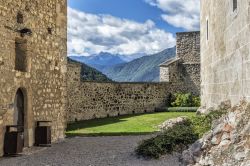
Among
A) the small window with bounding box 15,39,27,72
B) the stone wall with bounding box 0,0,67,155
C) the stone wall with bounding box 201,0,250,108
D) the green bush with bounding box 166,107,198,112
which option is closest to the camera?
the stone wall with bounding box 201,0,250,108

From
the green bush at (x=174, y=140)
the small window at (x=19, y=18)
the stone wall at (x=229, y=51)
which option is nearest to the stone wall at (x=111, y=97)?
the stone wall at (x=229, y=51)

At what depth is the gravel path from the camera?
10.0 metres

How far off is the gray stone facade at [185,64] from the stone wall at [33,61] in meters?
17.4

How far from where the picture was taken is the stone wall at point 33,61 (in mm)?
11352

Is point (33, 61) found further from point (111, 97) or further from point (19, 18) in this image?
point (111, 97)

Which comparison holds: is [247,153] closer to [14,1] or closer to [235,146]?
→ [235,146]

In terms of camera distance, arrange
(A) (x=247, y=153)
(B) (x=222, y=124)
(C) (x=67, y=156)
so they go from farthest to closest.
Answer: (C) (x=67, y=156) → (B) (x=222, y=124) → (A) (x=247, y=153)

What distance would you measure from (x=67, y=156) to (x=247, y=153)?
18.4 ft

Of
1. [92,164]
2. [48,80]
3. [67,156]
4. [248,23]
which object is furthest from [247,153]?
[48,80]

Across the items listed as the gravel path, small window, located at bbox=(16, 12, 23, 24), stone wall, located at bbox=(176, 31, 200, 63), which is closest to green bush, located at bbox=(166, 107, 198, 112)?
stone wall, located at bbox=(176, 31, 200, 63)

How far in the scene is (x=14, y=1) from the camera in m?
11.8

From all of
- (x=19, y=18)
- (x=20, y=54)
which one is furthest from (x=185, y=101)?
(x=19, y=18)

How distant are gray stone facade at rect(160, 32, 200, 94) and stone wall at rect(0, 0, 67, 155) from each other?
687 inches

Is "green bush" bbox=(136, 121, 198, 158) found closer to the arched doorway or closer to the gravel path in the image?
the gravel path
